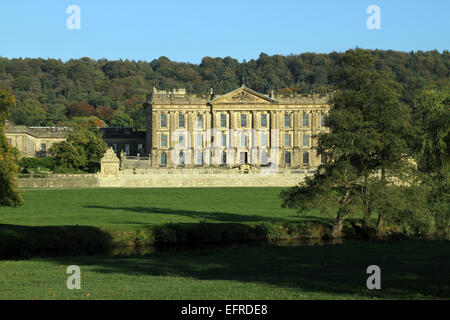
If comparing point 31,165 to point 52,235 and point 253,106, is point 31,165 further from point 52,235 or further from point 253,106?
point 52,235

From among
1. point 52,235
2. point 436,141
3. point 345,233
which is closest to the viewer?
point 436,141

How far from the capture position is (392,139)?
32.5 meters

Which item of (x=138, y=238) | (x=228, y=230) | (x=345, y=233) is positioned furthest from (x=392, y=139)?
(x=138, y=238)

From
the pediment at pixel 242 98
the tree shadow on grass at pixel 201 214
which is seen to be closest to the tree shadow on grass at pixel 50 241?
the tree shadow on grass at pixel 201 214

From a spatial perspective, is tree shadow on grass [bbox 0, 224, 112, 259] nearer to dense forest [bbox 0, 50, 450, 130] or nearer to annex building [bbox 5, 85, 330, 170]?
annex building [bbox 5, 85, 330, 170]

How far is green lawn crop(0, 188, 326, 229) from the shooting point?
36500 mm

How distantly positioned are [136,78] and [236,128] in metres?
96.6

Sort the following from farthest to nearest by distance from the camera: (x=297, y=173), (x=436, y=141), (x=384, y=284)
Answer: (x=297, y=173) < (x=436, y=141) < (x=384, y=284)

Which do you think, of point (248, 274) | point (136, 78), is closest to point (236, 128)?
point (248, 274)

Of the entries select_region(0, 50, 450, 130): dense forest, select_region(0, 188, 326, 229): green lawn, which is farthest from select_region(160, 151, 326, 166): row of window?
select_region(0, 50, 450, 130): dense forest

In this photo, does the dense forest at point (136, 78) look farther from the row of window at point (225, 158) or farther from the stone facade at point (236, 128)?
the row of window at point (225, 158)

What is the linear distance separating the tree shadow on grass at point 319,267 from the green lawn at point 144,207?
963cm

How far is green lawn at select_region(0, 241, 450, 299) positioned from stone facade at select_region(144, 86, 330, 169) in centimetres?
5500

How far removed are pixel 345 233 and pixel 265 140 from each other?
4798 centimetres
